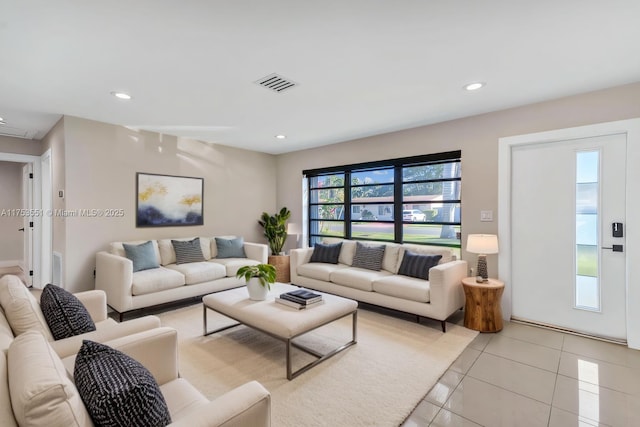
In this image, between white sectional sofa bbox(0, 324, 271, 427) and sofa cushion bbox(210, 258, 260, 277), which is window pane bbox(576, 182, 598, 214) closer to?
white sectional sofa bbox(0, 324, 271, 427)

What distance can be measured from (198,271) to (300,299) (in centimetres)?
193

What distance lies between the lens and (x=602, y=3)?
5.94ft

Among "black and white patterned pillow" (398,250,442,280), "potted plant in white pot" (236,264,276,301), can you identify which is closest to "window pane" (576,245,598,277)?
"black and white patterned pillow" (398,250,442,280)

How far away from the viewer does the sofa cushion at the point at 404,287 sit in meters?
3.38

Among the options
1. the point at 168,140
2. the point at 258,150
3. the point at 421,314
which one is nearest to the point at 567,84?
the point at 421,314

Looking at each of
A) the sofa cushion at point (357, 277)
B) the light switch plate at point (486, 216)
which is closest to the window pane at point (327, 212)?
the sofa cushion at point (357, 277)

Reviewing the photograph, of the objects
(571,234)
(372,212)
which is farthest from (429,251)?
(571,234)

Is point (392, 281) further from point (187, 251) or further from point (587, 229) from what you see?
point (187, 251)

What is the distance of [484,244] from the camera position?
341 cm

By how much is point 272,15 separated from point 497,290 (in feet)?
10.8

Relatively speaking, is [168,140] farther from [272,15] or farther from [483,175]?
[483,175]

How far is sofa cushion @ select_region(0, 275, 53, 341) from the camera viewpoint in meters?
1.67

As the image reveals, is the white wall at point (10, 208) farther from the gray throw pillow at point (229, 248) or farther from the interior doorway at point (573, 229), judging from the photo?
the interior doorway at point (573, 229)

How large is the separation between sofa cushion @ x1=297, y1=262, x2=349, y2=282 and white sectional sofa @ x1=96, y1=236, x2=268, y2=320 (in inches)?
29.8
